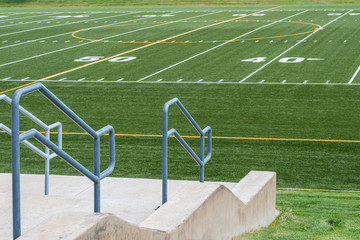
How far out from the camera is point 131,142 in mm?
14875

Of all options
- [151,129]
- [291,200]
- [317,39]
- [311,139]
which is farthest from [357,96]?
[317,39]

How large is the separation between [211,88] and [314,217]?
1287cm

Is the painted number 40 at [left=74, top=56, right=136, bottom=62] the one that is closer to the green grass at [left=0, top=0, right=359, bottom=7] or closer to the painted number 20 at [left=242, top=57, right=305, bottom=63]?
the painted number 20 at [left=242, top=57, right=305, bottom=63]

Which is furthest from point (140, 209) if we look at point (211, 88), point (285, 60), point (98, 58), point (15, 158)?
point (98, 58)

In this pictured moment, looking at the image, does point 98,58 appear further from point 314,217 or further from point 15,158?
point 15,158

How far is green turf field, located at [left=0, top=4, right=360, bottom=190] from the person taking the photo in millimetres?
13297

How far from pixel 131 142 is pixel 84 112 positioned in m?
3.52

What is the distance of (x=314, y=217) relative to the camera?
8.64 m

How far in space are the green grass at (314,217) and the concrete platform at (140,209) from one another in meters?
0.27

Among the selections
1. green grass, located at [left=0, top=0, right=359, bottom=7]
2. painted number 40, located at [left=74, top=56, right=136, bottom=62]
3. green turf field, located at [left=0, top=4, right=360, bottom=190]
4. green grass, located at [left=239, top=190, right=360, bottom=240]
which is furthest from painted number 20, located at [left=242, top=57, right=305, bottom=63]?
green grass, located at [left=0, top=0, right=359, bottom=7]

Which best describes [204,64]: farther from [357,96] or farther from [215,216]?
[215,216]

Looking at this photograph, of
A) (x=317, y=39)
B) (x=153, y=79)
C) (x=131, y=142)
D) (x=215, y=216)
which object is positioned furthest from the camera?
(x=317, y=39)

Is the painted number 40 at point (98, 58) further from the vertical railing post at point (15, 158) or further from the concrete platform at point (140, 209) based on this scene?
the vertical railing post at point (15, 158)

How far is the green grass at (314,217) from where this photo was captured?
295 inches
